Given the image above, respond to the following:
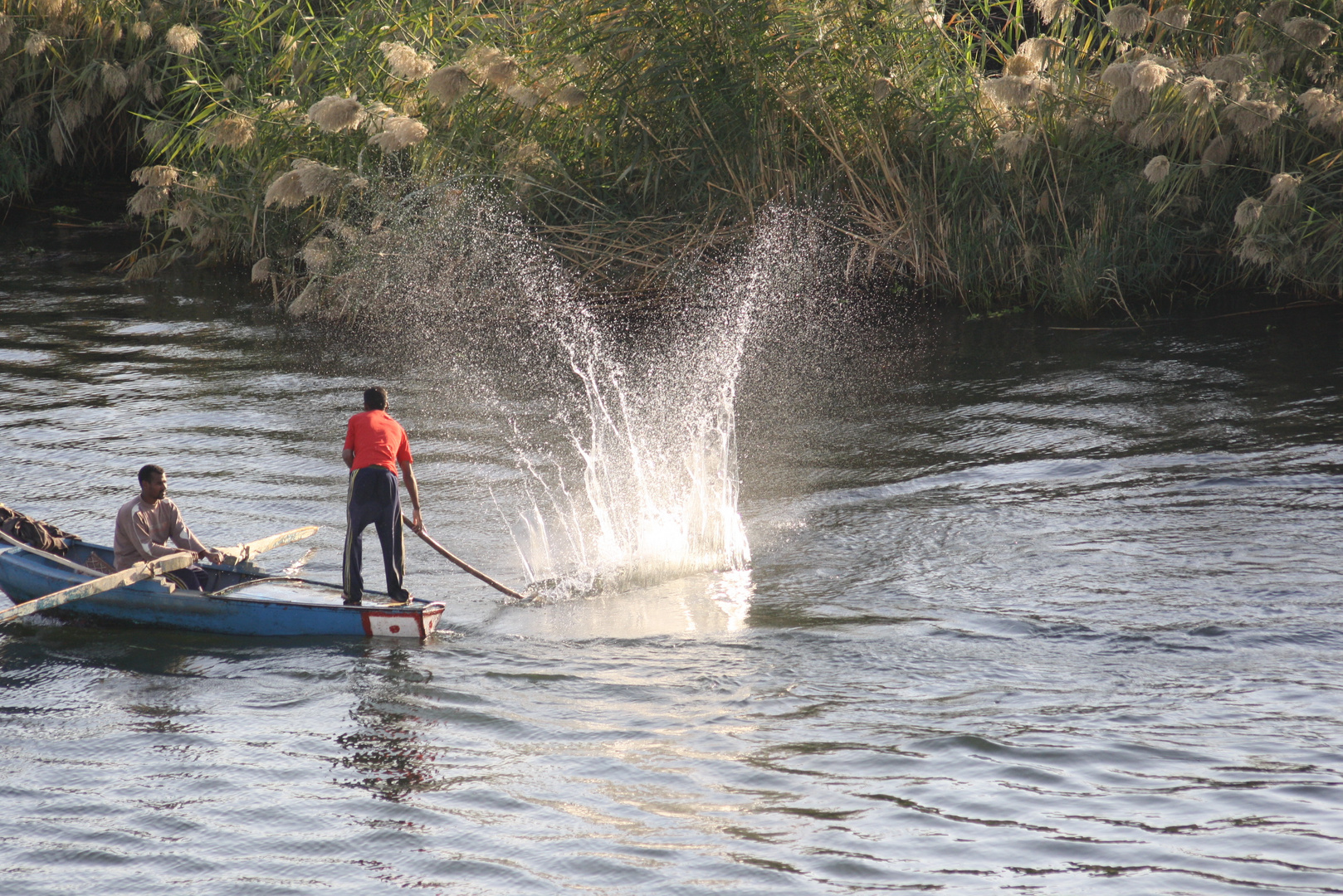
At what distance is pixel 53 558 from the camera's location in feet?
30.7

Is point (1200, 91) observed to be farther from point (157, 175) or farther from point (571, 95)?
point (157, 175)

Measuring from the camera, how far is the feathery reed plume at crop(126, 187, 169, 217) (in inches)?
768

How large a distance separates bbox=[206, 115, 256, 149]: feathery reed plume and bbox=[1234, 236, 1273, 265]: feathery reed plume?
12.7 m

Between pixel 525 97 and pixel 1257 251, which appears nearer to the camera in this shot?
pixel 1257 251

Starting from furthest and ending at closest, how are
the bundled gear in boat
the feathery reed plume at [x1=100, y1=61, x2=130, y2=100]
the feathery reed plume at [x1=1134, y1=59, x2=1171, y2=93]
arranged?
the feathery reed plume at [x1=100, y1=61, x2=130, y2=100]
the feathery reed plume at [x1=1134, y1=59, x2=1171, y2=93]
the bundled gear in boat

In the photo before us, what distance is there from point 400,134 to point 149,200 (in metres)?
5.33

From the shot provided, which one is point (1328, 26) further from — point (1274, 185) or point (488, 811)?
point (488, 811)

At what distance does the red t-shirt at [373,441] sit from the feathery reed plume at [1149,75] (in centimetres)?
944

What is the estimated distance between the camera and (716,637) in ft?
29.0

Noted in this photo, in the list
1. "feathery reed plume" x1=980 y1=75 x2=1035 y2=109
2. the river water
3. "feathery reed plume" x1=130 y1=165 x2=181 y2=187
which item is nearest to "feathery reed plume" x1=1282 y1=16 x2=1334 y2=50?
"feathery reed plume" x1=980 y1=75 x2=1035 y2=109

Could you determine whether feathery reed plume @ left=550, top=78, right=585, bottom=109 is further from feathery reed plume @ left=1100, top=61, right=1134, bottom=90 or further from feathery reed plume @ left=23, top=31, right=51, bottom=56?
feathery reed plume @ left=23, top=31, right=51, bottom=56

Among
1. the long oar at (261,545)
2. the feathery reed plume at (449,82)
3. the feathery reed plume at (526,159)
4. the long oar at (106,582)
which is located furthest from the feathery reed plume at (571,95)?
the long oar at (106,582)

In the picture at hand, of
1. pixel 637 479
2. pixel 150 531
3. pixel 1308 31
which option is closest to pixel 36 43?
pixel 637 479

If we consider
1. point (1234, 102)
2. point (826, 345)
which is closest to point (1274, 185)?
point (1234, 102)
